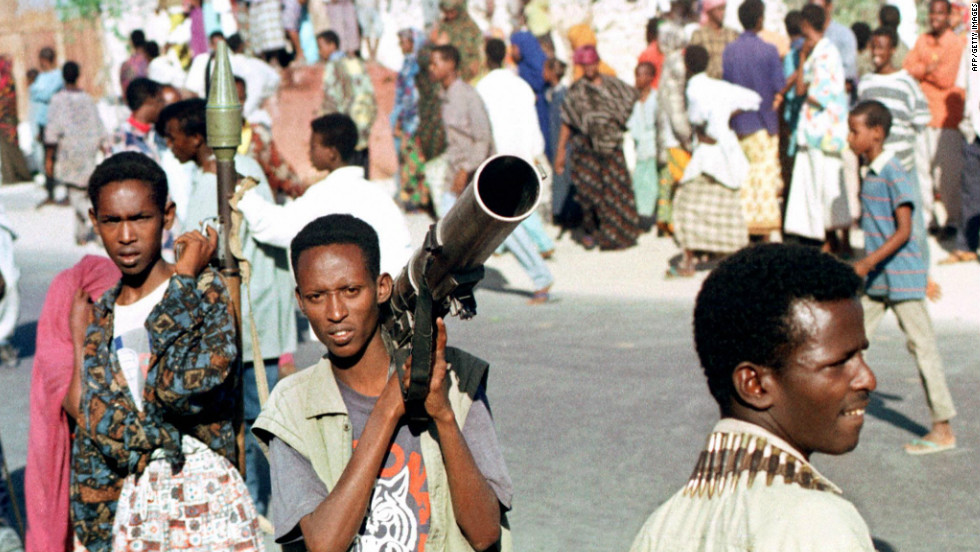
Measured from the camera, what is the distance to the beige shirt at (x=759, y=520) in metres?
1.88

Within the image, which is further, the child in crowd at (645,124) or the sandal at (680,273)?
the child in crowd at (645,124)

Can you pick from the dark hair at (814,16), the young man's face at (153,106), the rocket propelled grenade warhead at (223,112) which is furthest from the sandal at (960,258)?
the rocket propelled grenade warhead at (223,112)

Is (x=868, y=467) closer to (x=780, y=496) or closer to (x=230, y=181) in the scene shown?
(x=230, y=181)

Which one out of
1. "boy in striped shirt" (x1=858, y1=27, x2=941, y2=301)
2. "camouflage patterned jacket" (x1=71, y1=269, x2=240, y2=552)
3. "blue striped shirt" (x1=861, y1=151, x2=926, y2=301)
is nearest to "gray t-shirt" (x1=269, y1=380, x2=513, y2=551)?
"camouflage patterned jacket" (x1=71, y1=269, x2=240, y2=552)

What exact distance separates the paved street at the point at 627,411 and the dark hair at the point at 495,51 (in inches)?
86.6

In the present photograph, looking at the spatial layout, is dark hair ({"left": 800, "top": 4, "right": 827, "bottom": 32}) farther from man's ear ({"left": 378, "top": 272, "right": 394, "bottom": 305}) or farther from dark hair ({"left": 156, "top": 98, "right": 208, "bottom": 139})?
man's ear ({"left": 378, "top": 272, "right": 394, "bottom": 305})

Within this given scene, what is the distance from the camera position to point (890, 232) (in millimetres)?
6410

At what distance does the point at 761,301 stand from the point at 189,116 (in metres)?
4.39

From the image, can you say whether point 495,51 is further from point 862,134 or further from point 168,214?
point 168,214

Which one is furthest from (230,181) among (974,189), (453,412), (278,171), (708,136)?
(974,189)

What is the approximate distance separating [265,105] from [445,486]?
14.7 metres

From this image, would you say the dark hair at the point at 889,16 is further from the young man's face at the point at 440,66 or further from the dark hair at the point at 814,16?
the young man's face at the point at 440,66

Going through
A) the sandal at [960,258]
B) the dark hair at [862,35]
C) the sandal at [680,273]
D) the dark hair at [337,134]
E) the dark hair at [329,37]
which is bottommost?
the sandal at [680,273]

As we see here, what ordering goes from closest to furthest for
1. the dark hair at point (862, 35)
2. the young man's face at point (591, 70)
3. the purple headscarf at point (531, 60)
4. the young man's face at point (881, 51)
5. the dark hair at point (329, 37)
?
1. the young man's face at point (881, 51)
2. the young man's face at point (591, 70)
3. the dark hair at point (862, 35)
4. the purple headscarf at point (531, 60)
5. the dark hair at point (329, 37)
